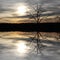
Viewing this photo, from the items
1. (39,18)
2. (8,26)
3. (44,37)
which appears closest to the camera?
(44,37)

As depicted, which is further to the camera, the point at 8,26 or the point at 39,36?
the point at 8,26

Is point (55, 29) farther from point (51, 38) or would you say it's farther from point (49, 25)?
point (51, 38)

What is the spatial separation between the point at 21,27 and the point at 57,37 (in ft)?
18.1

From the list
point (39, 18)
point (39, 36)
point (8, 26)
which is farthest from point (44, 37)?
point (8, 26)

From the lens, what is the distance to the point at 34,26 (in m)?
24.5

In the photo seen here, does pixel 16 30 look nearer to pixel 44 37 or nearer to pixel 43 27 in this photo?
pixel 43 27

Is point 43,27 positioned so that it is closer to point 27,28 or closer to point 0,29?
point 27,28

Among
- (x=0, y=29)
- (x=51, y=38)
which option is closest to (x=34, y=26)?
(x=0, y=29)

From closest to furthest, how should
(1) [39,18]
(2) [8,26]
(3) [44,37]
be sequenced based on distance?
(3) [44,37], (1) [39,18], (2) [8,26]

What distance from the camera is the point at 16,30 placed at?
24.4m

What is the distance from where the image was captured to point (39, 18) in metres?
23.7

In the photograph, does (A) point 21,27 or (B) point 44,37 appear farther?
(A) point 21,27

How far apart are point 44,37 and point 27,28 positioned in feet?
17.6

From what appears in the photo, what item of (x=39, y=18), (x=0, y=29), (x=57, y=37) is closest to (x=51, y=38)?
(x=57, y=37)
